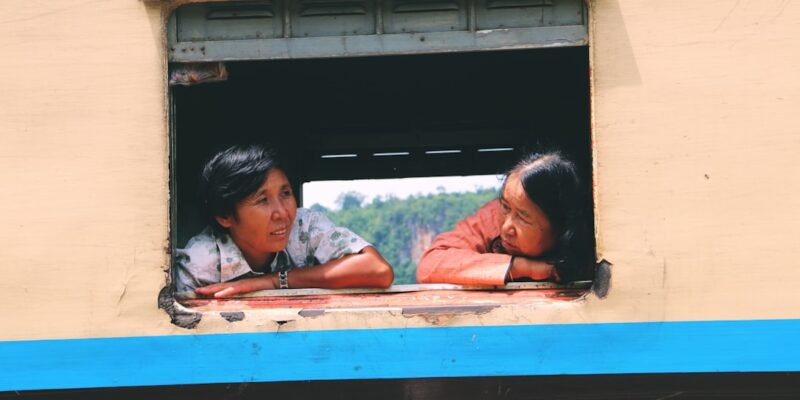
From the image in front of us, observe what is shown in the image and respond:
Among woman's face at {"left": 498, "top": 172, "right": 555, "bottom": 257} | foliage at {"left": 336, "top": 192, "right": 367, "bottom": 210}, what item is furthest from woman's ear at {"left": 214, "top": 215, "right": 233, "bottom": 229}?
foliage at {"left": 336, "top": 192, "right": 367, "bottom": 210}

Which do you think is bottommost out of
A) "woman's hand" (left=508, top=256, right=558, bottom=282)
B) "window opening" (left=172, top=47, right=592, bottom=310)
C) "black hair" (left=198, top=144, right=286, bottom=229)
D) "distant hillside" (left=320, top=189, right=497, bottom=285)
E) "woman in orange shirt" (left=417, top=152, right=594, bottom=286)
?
"distant hillside" (left=320, top=189, right=497, bottom=285)

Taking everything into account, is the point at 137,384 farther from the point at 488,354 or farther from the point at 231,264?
the point at 488,354

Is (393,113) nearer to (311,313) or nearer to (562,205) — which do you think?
(562,205)

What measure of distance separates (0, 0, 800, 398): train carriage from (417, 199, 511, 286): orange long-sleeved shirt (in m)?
0.09

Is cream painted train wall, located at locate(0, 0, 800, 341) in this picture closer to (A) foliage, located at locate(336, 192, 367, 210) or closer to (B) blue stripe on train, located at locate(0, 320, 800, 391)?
(B) blue stripe on train, located at locate(0, 320, 800, 391)

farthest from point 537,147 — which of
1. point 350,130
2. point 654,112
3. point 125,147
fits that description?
point 350,130

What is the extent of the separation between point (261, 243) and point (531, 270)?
821mm

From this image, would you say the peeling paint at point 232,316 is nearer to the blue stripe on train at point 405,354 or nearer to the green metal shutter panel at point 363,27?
the blue stripe on train at point 405,354

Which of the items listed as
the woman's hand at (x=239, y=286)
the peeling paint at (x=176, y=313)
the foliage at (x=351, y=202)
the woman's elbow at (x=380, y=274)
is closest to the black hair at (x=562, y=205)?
the woman's elbow at (x=380, y=274)

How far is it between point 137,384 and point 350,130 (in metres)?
2.52

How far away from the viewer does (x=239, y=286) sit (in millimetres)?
2697

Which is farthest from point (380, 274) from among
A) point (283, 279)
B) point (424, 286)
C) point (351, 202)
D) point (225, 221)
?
point (351, 202)

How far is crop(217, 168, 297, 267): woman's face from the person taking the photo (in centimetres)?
292

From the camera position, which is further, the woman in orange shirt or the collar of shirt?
the collar of shirt
